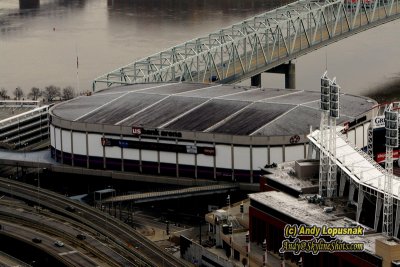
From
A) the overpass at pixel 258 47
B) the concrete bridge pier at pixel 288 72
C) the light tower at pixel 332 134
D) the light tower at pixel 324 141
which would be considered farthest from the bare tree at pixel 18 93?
the light tower at pixel 332 134

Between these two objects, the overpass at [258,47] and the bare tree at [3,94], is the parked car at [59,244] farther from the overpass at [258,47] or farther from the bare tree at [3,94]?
the bare tree at [3,94]

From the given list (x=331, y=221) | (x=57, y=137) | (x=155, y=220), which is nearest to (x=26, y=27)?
(x=57, y=137)

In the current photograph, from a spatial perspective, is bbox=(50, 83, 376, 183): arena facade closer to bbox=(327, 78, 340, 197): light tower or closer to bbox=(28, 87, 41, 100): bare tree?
bbox=(327, 78, 340, 197): light tower

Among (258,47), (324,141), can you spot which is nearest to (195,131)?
(324,141)

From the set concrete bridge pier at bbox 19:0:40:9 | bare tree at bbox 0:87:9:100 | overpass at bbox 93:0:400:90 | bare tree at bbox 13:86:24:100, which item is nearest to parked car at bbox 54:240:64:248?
overpass at bbox 93:0:400:90

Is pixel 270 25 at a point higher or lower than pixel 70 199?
higher

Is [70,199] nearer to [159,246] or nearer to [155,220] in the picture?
[155,220]

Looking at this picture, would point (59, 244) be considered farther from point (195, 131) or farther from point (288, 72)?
point (288, 72)
